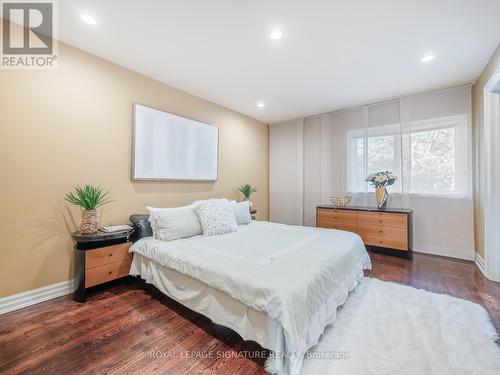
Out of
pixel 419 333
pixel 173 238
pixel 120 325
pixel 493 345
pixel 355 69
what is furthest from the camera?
pixel 355 69

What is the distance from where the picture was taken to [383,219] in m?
3.60

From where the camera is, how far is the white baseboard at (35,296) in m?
2.02

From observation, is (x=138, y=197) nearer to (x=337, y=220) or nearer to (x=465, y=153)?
(x=337, y=220)

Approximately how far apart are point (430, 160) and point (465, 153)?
42cm

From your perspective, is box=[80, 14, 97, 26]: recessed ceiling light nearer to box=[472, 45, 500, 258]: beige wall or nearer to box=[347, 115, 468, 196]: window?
box=[347, 115, 468, 196]: window

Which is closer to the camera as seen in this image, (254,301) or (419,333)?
(254,301)

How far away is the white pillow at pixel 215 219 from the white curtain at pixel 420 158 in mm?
2636

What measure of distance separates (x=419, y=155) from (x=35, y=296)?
17.8ft

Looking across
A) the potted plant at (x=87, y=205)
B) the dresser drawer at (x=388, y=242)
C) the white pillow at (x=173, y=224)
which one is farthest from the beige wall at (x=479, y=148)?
the potted plant at (x=87, y=205)

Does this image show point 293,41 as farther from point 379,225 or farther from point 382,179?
point 379,225

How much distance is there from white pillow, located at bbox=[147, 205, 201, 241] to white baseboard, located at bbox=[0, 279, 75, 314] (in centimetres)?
104

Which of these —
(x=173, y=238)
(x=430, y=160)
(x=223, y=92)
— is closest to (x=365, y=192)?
(x=430, y=160)

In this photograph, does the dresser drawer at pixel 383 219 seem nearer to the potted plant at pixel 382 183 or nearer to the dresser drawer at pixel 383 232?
the dresser drawer at pixel 383 232

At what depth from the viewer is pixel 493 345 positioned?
1.56 meters
